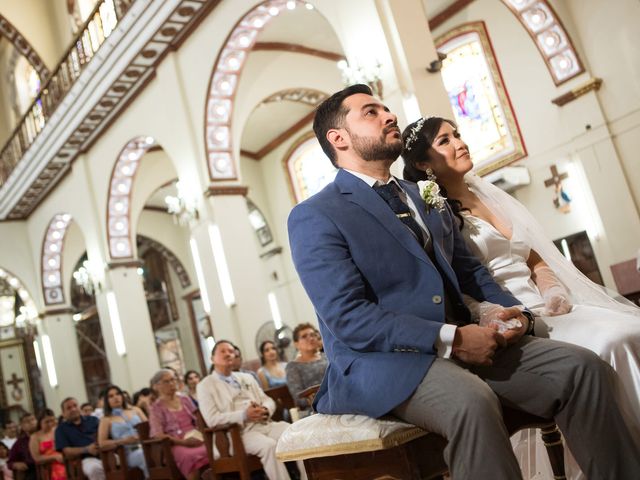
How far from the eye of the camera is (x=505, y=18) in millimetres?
11344

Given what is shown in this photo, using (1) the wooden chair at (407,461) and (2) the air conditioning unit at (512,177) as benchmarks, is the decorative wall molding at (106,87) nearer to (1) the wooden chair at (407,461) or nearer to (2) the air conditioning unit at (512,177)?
(2) the air conditioning unit at (512,177)

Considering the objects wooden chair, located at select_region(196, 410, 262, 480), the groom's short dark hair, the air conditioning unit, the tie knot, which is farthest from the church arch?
the tie knot

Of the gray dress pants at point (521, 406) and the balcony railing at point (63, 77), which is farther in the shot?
the balcony railing at point (63, 77)

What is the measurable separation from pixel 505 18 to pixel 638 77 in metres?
2.46

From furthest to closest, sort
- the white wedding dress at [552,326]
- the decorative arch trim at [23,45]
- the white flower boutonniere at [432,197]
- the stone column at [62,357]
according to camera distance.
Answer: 1. the stone column at [62,357]
2. the decorative arch trim at [23,45]
3. the white flower boutonniere at [432,197]
4. the white wedding dress at [552,326]

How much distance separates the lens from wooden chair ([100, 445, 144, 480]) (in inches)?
256

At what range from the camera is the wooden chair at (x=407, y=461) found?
2117 millimetres

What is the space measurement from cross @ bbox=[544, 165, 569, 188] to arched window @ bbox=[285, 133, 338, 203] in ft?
16.6

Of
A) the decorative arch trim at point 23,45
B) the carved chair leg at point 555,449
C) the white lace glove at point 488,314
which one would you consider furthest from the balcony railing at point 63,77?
the carved chair leg at point 555,449

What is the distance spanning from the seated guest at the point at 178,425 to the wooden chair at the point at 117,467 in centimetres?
57

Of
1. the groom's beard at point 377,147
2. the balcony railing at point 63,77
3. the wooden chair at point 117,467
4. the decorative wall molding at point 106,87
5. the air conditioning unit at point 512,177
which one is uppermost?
the balcony railing at point 63,77

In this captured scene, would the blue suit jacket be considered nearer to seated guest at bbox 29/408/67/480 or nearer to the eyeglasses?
the eyeglasses

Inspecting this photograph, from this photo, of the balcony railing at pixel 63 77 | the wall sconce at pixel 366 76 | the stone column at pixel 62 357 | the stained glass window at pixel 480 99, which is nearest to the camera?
the wall sconce at pixel 366 76

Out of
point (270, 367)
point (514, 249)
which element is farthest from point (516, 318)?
point (270, 367)
